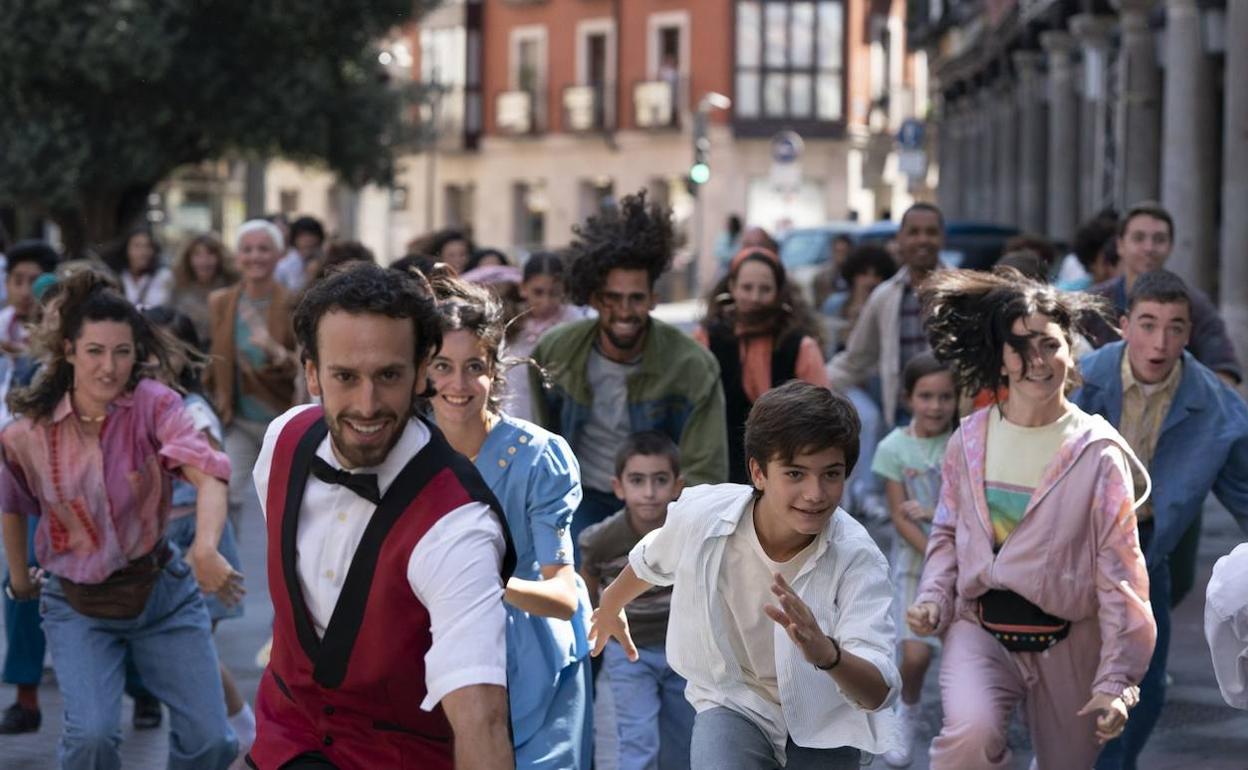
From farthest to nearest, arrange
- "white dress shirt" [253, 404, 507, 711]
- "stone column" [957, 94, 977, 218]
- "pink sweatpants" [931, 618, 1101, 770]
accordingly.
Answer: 1. "stone column" [957, 94, 977, 218]
2. "pink sweatpants" [931, 618, 1101, 770]
3. "white dress shirt" [253, 404, 507, 711]

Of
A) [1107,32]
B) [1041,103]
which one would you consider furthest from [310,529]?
[1041,103]

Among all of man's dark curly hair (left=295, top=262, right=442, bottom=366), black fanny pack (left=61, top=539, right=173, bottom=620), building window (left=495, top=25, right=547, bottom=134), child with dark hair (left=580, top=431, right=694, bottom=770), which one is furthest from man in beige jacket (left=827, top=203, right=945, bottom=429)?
building window (left=495, top=25, right=547, bottom=134)

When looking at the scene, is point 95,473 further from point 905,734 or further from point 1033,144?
point 1033,144

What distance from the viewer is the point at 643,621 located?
728cm

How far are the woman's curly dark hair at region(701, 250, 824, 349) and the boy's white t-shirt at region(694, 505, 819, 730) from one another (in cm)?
385

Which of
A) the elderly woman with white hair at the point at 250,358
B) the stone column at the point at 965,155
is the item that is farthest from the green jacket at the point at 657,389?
→ the stone column at the point at 965,155

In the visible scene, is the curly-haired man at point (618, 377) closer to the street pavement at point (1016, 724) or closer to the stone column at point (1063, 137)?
the street pavement at point (1016, 724)

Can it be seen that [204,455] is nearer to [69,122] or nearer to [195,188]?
[69,122]

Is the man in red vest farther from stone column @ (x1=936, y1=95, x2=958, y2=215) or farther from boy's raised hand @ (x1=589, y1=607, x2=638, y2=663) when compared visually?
stone column @ (x1=936, y1=95, x2=958, y2=215)

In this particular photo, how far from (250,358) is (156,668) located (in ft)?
15.1

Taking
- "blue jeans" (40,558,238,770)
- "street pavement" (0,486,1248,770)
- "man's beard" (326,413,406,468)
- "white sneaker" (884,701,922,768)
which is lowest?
"street pavement" (0,486,1248,770)

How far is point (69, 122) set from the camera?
2691 cm

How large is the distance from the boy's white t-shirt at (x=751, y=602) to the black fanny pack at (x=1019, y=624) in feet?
3.87

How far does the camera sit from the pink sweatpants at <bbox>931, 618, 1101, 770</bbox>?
631 cm
